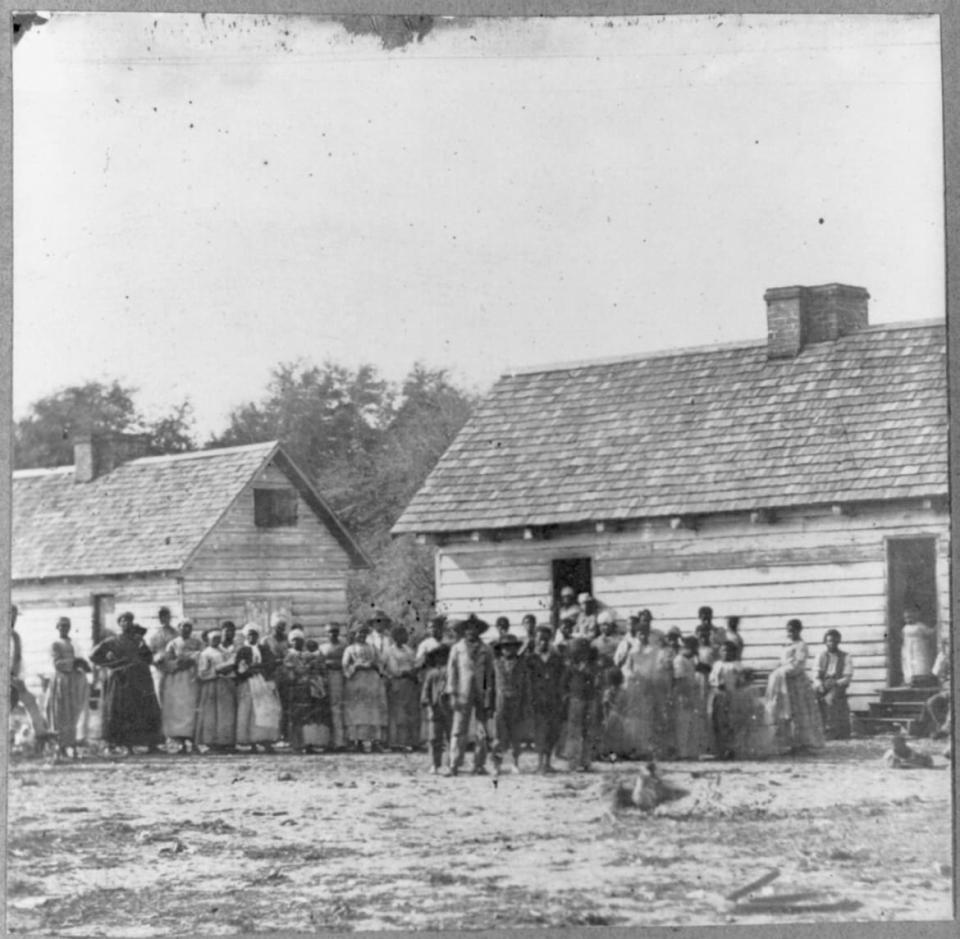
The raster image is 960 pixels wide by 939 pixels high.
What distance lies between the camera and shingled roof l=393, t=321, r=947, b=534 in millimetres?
9227

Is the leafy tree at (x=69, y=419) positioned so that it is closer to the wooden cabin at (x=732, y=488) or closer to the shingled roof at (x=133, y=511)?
the shingled roof at (x=133, y=511)

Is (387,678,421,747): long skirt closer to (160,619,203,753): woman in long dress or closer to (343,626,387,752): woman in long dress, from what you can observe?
(343,626,387,752): woman in long dress

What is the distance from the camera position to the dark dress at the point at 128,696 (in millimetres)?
9250

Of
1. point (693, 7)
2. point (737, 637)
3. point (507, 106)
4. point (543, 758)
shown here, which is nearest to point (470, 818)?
point (543, 758)

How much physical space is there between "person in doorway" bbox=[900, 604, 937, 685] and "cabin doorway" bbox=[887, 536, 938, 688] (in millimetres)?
35

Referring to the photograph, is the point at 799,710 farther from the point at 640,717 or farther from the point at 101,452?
the point at 101,452

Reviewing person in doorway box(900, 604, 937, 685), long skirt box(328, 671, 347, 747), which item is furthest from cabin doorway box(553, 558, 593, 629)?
person in doorway box(900, 604, 937, 685)

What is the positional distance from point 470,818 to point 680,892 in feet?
4.32

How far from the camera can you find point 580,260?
29.9 feet

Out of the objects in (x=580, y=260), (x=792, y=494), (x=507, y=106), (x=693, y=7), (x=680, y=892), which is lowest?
(x=680, y=892)

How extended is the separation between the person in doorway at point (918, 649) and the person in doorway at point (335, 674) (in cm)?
349

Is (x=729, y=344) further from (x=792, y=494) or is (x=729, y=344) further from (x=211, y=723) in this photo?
(x=211, y=723)

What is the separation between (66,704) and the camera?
9.14m

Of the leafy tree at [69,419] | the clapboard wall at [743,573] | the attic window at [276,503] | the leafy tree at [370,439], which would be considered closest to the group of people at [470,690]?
the clapboard wall at [743,573]
